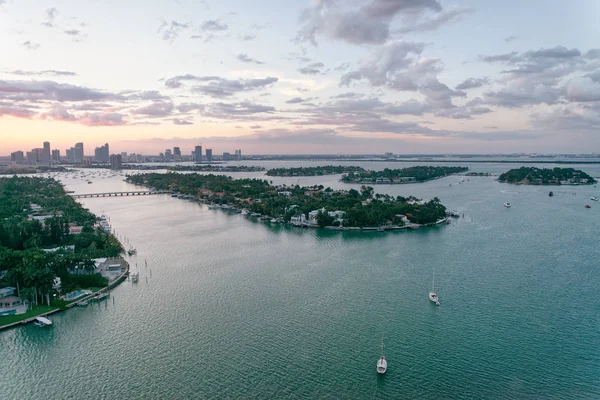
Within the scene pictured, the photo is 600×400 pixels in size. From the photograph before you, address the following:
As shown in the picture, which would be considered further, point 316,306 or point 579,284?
point 579,284

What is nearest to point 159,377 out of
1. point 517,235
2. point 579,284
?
point 579,284

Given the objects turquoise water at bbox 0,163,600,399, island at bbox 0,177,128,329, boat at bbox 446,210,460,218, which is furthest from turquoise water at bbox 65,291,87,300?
→ boat at bbox 446,210,460,218

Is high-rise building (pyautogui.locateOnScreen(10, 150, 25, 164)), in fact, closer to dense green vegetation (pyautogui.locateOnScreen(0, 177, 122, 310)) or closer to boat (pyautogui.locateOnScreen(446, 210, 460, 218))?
dense green vegetation (pyautogui.locateOnScreen(0, 177, 122, 310))

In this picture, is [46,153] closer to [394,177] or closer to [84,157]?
[84,157]

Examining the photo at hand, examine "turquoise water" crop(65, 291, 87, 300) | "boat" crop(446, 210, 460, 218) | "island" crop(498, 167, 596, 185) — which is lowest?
"turquoise water" crop(65, 291, 87, 300)

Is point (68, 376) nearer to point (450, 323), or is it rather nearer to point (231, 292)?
point (231, 292)

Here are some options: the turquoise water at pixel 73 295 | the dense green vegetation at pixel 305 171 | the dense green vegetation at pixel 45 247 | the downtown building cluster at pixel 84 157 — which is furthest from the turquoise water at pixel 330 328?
the downtown building cluster at pixel 84 157

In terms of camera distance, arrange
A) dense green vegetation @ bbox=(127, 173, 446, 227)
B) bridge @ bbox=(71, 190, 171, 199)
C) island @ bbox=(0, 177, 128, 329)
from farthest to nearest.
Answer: bridge @ bbox=(71, 190, 171, 199)
dense green vegetation @ bbox=(127, 173, 446, 227)
island @ bbox=(0, 177, 128, 329)
